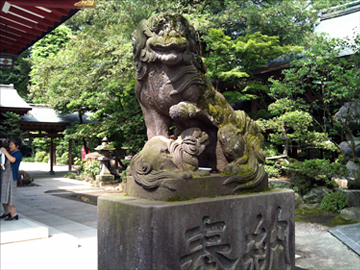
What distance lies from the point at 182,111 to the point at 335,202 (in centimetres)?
668

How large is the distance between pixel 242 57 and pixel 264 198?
7.27 meters

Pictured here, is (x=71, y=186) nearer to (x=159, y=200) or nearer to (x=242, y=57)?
(x=242, y=57)

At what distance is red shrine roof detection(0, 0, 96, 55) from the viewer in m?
5.25

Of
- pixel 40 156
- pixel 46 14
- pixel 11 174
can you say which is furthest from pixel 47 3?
pixel 40 156

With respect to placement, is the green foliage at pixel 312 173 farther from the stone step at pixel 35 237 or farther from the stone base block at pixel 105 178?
the stone base block at pixel 105 178

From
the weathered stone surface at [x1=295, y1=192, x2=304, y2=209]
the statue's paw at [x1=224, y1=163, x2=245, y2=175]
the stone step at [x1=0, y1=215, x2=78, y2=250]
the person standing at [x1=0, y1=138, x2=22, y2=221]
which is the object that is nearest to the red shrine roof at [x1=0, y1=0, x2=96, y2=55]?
the person standing at [x1=0, y1=138, x2=22, y2=221]

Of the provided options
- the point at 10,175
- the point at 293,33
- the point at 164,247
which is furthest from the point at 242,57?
the point at 164,247

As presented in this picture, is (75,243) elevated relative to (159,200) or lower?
lower

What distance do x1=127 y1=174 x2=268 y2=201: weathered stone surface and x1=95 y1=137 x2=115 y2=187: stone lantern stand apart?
11793 mm

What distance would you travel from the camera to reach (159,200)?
2639mm

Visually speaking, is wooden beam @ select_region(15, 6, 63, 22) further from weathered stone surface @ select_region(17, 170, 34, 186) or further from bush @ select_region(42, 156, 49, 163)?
bush @ select_region(42, 156, 49, 163)

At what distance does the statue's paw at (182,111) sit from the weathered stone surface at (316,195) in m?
7.01

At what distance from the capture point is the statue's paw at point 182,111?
285 cm

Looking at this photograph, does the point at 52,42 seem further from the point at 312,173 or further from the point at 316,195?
the point at 316,195
